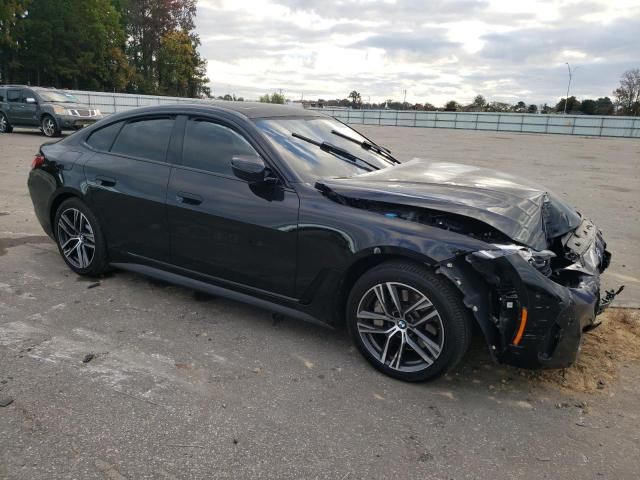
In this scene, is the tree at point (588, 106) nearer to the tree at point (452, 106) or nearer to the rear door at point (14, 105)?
the tree at point (452, 106)

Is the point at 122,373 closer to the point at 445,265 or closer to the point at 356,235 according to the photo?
the point at 356,235

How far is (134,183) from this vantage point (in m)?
4.05

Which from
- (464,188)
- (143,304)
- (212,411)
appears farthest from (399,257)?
(143,304)

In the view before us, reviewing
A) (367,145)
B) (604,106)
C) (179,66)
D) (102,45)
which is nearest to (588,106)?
(604,106)

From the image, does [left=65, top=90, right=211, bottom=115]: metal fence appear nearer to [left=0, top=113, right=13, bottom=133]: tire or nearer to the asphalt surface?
[left=0, top=113, right=13, bottom=133]: tire

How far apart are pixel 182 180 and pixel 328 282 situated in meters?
1.41

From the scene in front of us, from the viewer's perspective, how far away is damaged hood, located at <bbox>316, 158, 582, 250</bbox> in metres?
2.96

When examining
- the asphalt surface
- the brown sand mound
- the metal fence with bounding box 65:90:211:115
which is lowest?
the asphalt surface

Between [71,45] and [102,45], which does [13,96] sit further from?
[102,45]

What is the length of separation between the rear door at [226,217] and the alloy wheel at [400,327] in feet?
1.91

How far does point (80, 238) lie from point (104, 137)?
3.03 feet

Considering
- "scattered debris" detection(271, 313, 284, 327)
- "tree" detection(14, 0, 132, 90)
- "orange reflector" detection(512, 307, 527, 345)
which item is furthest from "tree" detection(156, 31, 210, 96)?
"orange reflector" detection(512, 307, 527, 345)

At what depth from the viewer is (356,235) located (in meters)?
3.08

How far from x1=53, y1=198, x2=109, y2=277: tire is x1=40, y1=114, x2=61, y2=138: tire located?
14.6 meters
